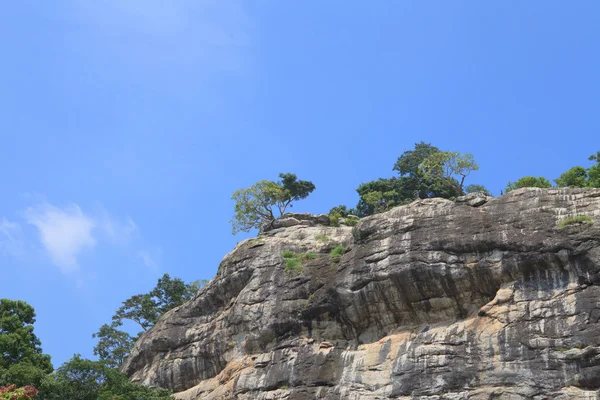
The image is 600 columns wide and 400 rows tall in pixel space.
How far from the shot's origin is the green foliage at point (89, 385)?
96.5 ft

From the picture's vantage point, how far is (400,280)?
95.5 feet

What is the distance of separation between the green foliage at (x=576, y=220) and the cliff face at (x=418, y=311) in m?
0.18

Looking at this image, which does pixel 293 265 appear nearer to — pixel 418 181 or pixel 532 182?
pixel 532 182

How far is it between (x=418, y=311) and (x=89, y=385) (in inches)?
503

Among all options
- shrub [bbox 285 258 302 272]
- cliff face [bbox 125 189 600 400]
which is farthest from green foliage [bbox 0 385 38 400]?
shrub [bbox 285 258 302 272]

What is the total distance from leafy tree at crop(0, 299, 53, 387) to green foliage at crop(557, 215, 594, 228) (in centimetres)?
1981

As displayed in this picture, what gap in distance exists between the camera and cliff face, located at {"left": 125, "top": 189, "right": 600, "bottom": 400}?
82.9 feet

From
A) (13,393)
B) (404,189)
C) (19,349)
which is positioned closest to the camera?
(13,393)

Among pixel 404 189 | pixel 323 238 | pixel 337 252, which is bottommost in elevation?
pixel 337 252

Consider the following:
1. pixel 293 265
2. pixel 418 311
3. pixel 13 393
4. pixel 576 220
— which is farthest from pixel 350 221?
pixel 13 393

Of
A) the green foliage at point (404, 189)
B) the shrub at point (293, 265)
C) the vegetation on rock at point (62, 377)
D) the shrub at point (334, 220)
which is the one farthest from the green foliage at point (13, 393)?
the green foliage at point (404, 189)

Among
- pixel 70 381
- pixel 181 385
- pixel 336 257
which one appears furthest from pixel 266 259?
pixel 70 381

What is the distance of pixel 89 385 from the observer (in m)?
30.0

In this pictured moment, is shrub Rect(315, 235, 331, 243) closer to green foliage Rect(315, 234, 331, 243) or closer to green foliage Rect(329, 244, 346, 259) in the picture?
green foliage Rect(315, 234, 331, 243)
